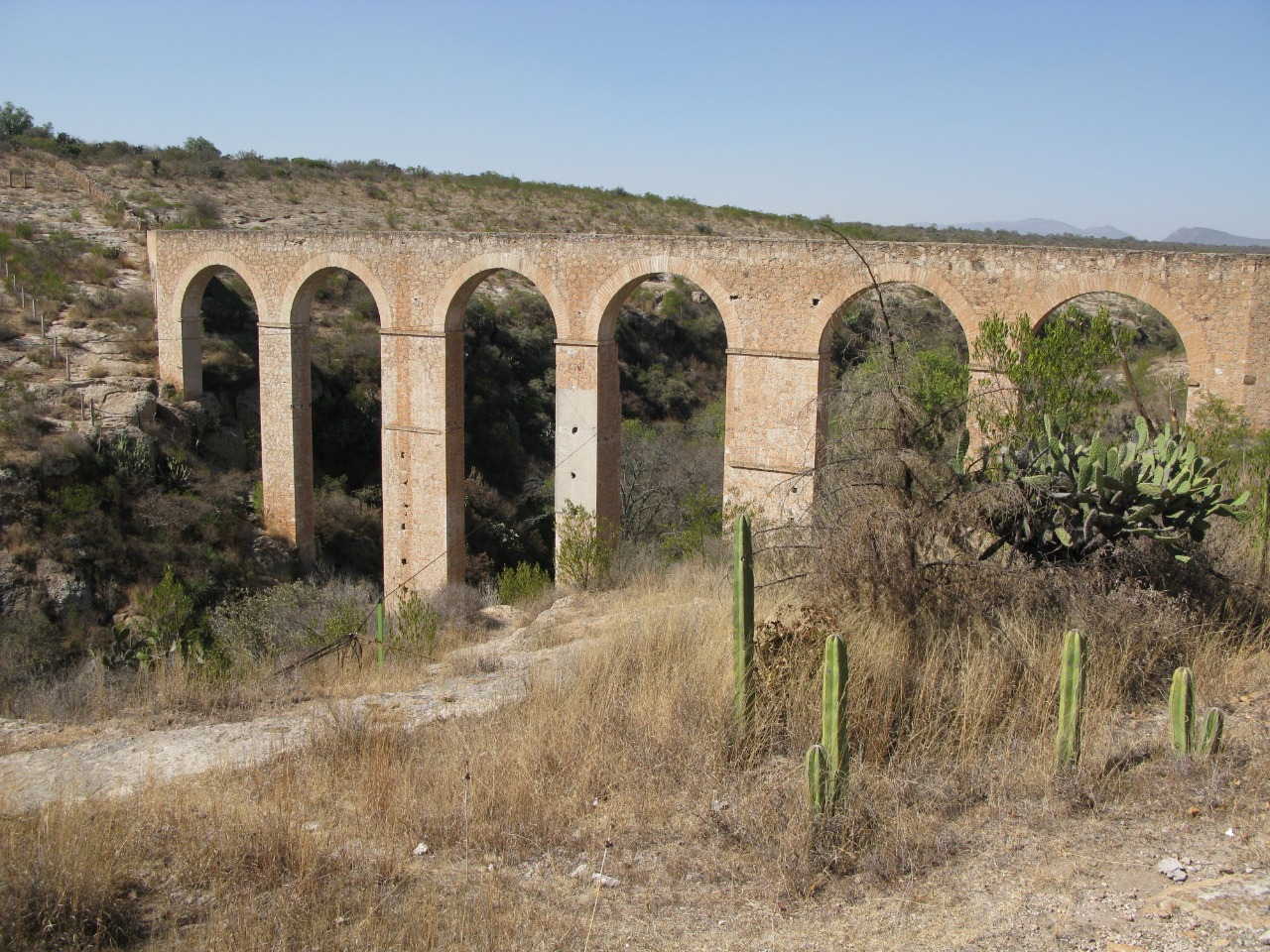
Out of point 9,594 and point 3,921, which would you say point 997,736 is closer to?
point 3,921

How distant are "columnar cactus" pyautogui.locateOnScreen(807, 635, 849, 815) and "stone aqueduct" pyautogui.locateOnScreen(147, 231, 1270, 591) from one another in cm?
357

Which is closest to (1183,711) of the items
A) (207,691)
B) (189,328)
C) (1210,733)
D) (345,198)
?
(1210,733)

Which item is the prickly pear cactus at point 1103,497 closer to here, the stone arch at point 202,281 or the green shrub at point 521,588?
the green shrub at point 521,588

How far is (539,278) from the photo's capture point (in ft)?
35.2

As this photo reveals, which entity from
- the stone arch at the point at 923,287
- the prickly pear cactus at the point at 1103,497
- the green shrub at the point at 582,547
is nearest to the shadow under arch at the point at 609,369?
the green shrub at the point at 582,547

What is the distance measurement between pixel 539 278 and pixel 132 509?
246 inches

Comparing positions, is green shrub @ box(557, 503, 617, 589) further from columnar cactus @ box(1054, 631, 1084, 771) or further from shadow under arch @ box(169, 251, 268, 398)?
columnar cactus @ box(1054, 631, 1084, 771)

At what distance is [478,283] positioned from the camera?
1127 cm

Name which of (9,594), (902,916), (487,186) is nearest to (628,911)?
(902,916)

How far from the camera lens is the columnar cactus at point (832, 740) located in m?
3.84

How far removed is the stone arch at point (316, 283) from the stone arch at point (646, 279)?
270 cm

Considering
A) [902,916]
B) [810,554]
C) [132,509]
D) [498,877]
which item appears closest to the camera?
[902,916]

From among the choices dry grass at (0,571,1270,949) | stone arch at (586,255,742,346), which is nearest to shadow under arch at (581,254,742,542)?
stone arch at (586,255,742,346)

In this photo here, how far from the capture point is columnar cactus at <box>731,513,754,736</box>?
4543 mm
